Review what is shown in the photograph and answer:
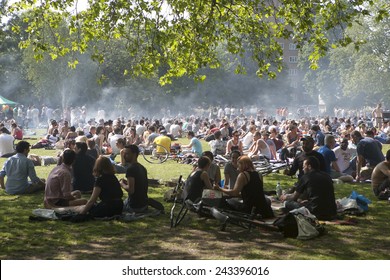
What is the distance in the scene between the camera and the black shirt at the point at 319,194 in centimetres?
1010

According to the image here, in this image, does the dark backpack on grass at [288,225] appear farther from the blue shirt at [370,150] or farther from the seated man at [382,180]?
the blue shirt at [370,150]

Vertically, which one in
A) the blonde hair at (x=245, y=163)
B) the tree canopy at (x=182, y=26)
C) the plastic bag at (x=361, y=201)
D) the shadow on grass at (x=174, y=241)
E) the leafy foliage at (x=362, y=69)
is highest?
the leafy foliage at (x=362, y=69)

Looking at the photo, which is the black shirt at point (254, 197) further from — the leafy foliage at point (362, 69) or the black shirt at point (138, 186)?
the leafy foliage at point (362, 69)

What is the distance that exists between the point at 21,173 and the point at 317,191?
20.8ft

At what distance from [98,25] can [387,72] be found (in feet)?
215

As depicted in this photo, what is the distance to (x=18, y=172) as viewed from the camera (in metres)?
13.0

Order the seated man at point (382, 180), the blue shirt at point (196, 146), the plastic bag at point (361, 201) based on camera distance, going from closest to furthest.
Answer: the plastic bag at point (361, 201) → the seated man at point (382, 180) → the blue shirt at point (196, 146)

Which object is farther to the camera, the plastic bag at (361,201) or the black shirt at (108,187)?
the plastic bag at (361,201)

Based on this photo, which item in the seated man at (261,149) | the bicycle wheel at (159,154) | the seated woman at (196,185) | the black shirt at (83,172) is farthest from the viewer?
the bicycle wheel at (159,154)

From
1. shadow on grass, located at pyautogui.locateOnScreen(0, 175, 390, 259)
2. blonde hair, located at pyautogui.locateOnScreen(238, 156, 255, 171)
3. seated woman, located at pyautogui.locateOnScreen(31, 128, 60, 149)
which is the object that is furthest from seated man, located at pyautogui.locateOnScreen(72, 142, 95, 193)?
seated woman, located at pyautogui.locateOnScreen(31, 128, 60, 149)

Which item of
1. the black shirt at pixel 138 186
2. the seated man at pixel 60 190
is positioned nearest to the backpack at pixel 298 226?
the black shirt at pixel 138 186

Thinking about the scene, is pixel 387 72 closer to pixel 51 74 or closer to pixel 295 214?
pixel 51 74

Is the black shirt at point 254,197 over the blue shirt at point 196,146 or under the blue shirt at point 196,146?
under
